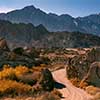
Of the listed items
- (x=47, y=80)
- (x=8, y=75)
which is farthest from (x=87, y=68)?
(x=8, y=75)

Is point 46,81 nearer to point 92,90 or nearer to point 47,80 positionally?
point 47,80

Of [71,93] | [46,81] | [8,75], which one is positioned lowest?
[71,93]

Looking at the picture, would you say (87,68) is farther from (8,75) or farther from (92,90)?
(8,75)

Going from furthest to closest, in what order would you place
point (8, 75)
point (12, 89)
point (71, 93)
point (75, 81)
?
1. point (75, 81)
2. point (8, 75)
3. point (71, 93)
4. point (12, 89)

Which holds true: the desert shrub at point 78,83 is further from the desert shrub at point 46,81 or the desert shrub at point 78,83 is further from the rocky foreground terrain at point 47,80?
the desert shrub at point 46,81

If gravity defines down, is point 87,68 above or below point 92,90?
above

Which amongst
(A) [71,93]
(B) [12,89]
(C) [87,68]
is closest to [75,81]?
(C) [87,68]

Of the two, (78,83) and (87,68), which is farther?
(87,68)

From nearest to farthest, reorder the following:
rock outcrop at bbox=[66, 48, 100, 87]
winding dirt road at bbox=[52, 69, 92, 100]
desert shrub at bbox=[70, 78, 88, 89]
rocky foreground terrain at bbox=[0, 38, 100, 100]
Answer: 1. rocky foreground terrain at bbox=[0, 38, 100, 100]
2. winding dirt road at bbox=[52, 69, 92, 100]
3. desert shrub at bbox=[70, 78, 88, 89]
4. rock outcrop at bbox=[66, 48, 100, 87]

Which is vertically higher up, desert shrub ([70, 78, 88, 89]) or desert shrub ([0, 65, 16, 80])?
desert shrub ([0, 65, 16, 80])

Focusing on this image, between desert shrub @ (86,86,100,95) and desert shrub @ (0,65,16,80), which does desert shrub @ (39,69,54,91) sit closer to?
desert shrub @ (0,65,16,80)

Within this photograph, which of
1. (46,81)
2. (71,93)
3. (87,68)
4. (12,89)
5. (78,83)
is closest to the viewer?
(12,89)

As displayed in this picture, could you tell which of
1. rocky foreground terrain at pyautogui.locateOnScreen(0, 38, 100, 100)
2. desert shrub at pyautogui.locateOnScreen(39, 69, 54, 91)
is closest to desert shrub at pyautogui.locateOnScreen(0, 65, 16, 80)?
rocky foreground terrain at pyautogui.locateOnScreen(0, 38, 100, 100)

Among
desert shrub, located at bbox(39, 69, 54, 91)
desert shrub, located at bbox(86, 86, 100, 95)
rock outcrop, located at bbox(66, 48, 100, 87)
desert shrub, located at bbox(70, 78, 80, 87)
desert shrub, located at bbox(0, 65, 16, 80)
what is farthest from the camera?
desert shrub, located at bbox(70, 78, 80, 87)
